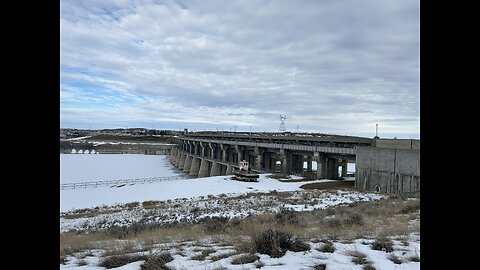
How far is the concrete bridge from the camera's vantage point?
35.8 metres

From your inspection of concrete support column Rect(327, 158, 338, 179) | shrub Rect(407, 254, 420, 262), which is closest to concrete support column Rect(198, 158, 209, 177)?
concrete support column Rect(327, 158, 338, 179)

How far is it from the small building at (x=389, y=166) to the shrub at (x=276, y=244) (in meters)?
20.5

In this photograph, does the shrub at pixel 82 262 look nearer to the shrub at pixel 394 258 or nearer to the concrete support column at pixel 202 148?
the shrub at pixel 394 258

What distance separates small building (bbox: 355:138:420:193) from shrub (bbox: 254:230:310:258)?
2047cm

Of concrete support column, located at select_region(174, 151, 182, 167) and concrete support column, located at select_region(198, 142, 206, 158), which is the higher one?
concrete support column, located at select_region(198, 142, 206, 158)

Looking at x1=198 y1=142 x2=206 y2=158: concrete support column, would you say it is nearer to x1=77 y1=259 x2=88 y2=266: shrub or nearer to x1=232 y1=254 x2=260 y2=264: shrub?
x1=77 y1=259 x2=88 y2=266: shrub

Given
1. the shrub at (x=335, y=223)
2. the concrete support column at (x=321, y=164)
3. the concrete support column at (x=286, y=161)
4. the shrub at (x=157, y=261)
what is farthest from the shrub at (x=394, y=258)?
the concrete support column at (x=286, y=161)

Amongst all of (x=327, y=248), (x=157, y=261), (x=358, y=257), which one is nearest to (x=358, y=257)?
(x=358, y=257)

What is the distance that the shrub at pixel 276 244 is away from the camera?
710 centimetres
